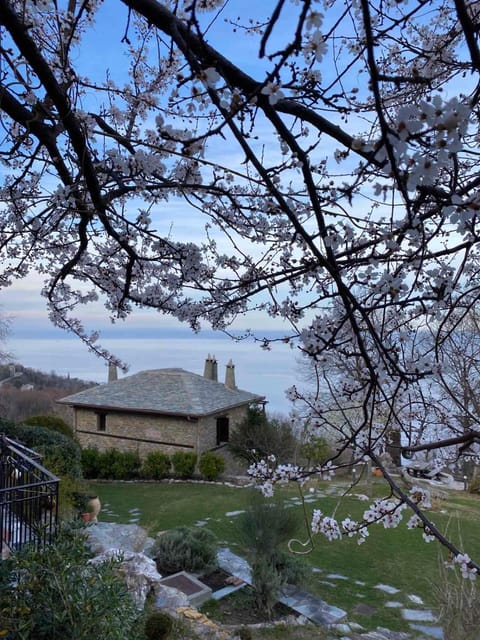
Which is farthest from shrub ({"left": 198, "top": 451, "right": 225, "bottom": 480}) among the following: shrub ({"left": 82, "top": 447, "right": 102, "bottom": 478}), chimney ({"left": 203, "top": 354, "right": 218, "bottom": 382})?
chimney ({"left": 203, "top": 354, "right": 218, "bottom": 382})

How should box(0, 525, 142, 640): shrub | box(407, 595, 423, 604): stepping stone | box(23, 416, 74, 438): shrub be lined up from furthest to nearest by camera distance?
box(23, 416, 74, 438): shrub → box(407, 595, 423, 604): stepping stone → box(0, 525, 142, 640): shrub

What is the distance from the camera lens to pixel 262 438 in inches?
539

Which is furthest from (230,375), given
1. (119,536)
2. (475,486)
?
(119,536)

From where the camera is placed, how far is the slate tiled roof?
46.2ft

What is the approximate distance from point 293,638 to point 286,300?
153 inches

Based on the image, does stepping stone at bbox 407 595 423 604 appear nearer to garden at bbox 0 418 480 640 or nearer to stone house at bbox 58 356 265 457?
garden at bbox 0 418 480 640

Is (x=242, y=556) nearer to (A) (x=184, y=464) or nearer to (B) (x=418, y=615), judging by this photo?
(B) (x=418, y=615)

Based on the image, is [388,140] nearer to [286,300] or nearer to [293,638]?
[286,300]

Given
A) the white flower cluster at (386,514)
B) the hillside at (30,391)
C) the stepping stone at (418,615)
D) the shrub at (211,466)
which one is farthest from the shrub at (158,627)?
the hillside at (30,391)

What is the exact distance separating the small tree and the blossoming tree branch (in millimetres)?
10572

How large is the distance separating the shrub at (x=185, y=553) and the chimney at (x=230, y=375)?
32.5 feet

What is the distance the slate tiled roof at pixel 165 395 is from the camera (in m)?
14.1

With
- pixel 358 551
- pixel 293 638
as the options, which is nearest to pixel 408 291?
pixel 293 638

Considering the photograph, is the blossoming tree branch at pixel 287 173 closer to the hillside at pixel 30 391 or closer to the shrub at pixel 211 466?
the shrub at pixel 211 466
